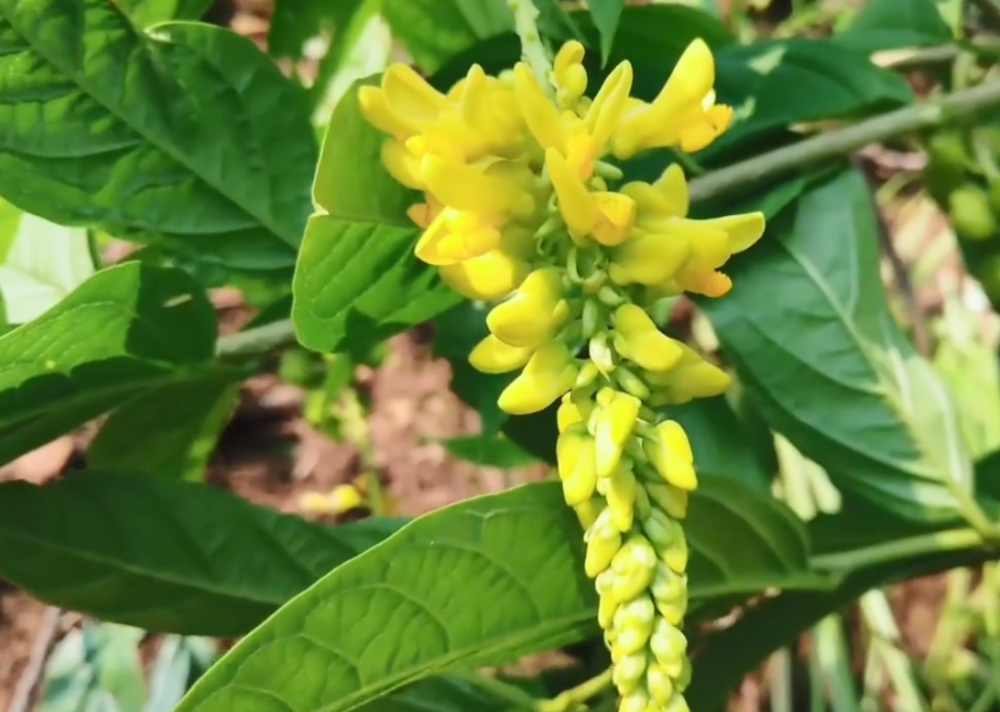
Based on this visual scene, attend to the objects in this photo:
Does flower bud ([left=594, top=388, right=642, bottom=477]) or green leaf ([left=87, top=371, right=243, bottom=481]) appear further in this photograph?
green leaf ([left=87, top=371, right=243, bottom=481])

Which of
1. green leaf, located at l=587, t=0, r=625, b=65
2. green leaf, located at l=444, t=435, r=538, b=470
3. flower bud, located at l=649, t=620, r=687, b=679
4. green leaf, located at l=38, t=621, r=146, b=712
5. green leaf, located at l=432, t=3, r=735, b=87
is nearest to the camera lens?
flower bud, located at l=649, t=620, r=687, b=679

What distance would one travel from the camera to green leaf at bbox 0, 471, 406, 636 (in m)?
0.50

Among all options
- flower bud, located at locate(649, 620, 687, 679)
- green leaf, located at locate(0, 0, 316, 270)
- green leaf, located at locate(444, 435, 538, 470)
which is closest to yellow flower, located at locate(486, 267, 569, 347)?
flower bud, located at locate(649, 620, 687, 679)

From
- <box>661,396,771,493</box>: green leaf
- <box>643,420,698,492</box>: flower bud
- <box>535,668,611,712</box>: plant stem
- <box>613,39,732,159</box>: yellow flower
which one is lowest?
<box>535,668,611,712</box>: plant stem

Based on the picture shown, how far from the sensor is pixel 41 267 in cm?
61

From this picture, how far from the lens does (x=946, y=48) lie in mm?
705

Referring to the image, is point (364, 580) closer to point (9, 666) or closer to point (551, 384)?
point (551, 384)

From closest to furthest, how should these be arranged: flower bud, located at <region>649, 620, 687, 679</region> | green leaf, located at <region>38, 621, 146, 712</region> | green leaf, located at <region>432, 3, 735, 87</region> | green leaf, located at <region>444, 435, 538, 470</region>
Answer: flower bud, located at <region>649, 620, 687, 679</region> < green leaf, located at <region>432, 3, 735, 87</region> < green leaf, located at <region>444, 435, 538, 470</region> < green leaf, located at <region>38, 621, 146, 712</region>

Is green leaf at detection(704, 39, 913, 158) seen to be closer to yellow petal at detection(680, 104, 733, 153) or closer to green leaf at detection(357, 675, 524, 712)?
yellow petal at detection(680, 104, 733, 153)

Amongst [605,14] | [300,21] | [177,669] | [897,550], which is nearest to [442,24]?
[300,21]

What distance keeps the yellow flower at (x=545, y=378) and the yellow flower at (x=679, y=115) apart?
0.26ft

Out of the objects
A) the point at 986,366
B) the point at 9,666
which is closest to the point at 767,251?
the point at 986,366

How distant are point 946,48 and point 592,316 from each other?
47 cm

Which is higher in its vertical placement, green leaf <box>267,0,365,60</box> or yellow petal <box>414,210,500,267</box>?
yellow petal <box>414,210,500,267</box>
